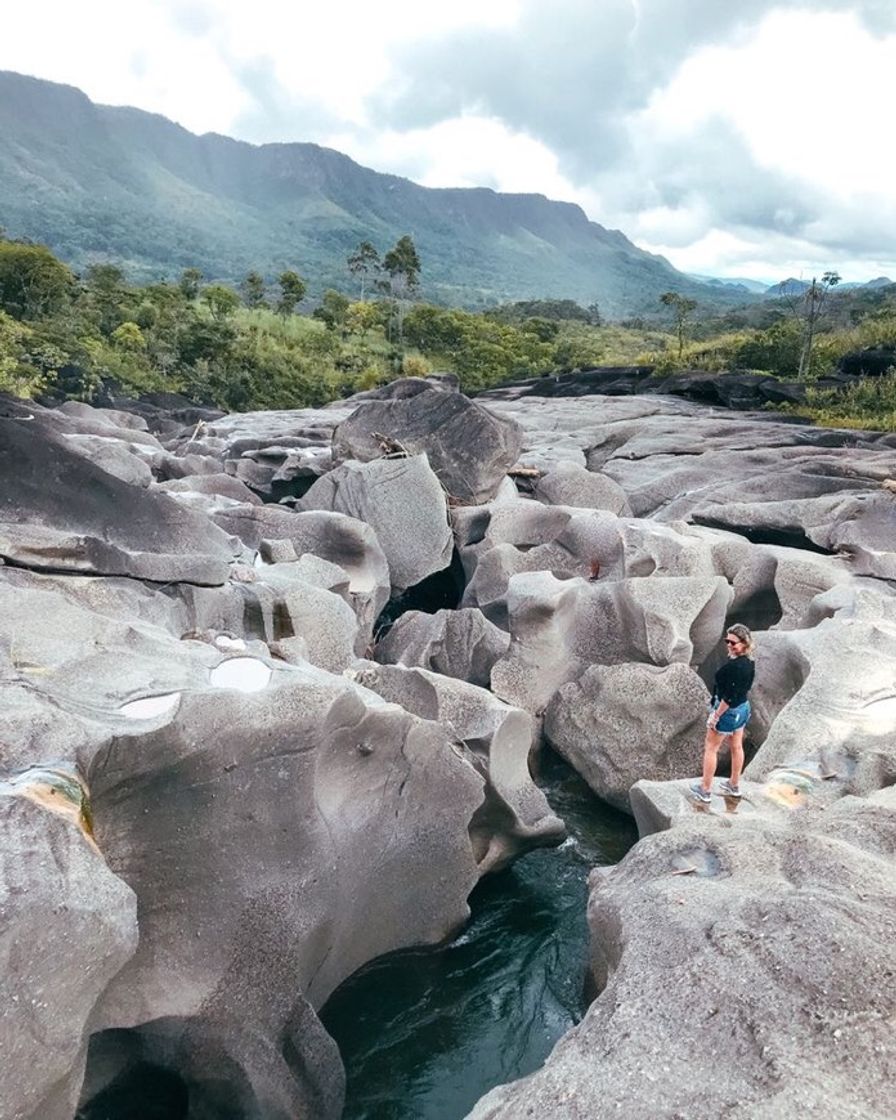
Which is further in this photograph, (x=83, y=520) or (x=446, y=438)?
(x=446, y=438)

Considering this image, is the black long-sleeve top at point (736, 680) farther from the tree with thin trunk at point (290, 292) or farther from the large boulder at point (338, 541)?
the tree with thin trunk at point (290, 292)

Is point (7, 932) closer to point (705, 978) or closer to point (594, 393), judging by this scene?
point (705, 978)

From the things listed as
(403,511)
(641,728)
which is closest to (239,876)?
(641,728)

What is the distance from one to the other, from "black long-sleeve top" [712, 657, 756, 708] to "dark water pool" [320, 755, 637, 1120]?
2.91 m

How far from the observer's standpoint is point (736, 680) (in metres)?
7.39

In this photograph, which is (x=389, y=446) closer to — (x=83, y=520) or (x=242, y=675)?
(x=83, y=520)

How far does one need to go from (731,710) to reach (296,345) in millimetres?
53832

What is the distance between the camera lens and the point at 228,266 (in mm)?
197625

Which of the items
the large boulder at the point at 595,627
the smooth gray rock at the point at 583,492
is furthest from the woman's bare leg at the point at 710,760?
the smooth gray rock at the point at 583,492

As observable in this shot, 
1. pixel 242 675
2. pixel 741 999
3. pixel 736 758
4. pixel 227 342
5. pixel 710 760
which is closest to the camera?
pixel 741 999

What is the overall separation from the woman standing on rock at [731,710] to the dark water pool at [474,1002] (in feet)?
7.43

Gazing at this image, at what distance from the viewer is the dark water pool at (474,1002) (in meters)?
6.95

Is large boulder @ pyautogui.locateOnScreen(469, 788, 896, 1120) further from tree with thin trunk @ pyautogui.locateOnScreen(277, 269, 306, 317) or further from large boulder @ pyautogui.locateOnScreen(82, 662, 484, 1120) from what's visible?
tree with thin trunk @ pyautogui.locateOnScreen(277, 269, 306, 317)

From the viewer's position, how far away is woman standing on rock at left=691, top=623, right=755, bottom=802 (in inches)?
290
